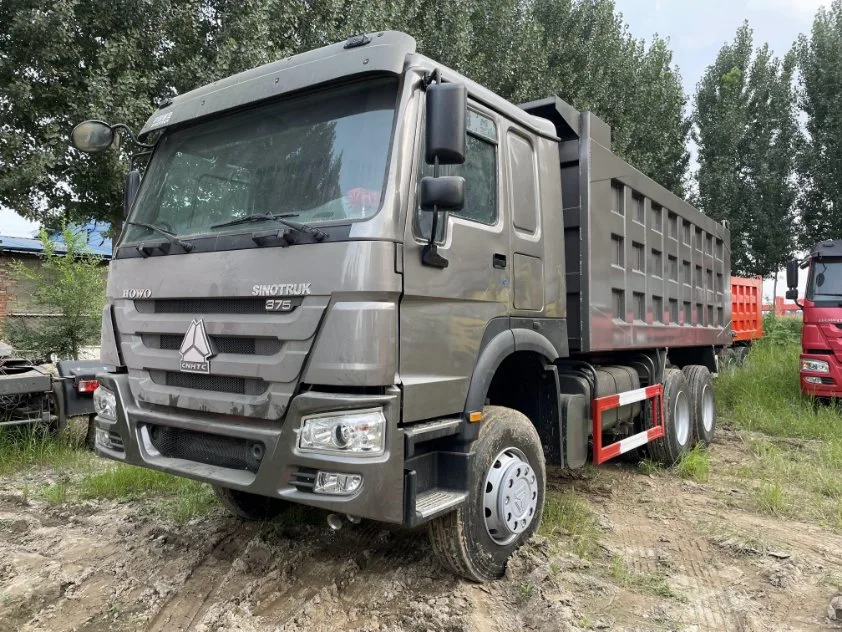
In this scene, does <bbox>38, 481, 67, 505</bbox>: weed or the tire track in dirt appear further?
<bbox>38, 481, 67, 505</bbox>: weed

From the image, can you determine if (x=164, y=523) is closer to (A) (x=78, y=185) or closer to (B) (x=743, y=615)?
(B) (x=743, y=615)

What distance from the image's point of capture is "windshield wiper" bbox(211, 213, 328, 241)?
2791 millimetres

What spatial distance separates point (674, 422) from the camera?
6.08m

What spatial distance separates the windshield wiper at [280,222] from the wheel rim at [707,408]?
18.0 feet

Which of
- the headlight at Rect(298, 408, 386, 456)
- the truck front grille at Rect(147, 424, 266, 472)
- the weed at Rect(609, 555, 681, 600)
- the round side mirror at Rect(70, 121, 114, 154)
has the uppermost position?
the round side mirror at Rect(70, 121, 114, 154)

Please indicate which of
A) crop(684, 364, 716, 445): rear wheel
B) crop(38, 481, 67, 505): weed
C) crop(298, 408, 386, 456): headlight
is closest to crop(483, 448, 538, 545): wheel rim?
crop(298, 408, 386, 456): headlight

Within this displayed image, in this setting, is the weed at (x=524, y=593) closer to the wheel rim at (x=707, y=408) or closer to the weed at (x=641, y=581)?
the weed at (x=641, y=581)

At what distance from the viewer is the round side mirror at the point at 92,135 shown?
3947 millimetres

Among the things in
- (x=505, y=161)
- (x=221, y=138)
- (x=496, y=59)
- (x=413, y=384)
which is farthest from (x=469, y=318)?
(x=496, y=59)

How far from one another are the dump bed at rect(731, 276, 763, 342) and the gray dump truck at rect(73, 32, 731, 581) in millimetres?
9666

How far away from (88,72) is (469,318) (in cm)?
763

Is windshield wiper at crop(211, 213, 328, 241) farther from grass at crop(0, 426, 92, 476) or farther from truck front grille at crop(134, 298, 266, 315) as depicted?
grass at crop(0, 426, 92, 476)

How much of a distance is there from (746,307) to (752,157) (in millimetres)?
9739

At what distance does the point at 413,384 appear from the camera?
112 inches
